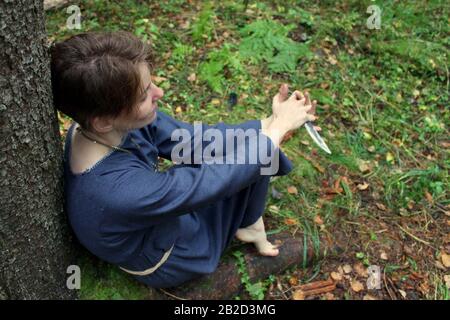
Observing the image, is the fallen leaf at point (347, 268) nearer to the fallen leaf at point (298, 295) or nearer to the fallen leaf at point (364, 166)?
the fallen leaf at point (298, 295)

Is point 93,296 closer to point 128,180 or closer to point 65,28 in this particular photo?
point 128,180

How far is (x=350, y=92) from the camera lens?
4.17 m

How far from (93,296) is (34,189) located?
911mm

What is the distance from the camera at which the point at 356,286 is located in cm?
286

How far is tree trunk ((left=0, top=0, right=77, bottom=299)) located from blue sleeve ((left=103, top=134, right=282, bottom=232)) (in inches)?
11.4

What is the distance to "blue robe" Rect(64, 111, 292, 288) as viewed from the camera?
1.87 metres

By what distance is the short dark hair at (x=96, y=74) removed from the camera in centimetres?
173

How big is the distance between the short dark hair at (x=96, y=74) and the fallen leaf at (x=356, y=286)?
191 centimetres

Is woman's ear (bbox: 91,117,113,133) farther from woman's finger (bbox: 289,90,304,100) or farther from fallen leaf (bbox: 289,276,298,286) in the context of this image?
fallen leaf (bbox: 289,276,298,286)

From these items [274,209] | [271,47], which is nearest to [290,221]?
[274,209]

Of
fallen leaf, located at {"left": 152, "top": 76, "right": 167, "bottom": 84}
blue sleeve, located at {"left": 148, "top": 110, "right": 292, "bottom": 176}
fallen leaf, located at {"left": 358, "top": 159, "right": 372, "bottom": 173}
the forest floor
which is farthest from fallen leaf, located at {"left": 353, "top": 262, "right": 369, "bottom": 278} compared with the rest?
fallen leaf, located at {"left": 152, "top": 76, "right": 167, "bottom": 84}

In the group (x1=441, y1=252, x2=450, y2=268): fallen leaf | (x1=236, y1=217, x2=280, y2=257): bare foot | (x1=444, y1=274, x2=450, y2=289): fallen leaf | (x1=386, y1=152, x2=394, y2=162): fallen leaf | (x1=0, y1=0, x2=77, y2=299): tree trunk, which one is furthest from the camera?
(x1=386, y1=152, x2=394, y2=162): fallen leaf

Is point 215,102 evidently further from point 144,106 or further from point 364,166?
point 144,106

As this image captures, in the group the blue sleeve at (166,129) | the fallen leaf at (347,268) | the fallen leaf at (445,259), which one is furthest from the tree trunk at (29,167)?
the fallen leaf at (445,259)
